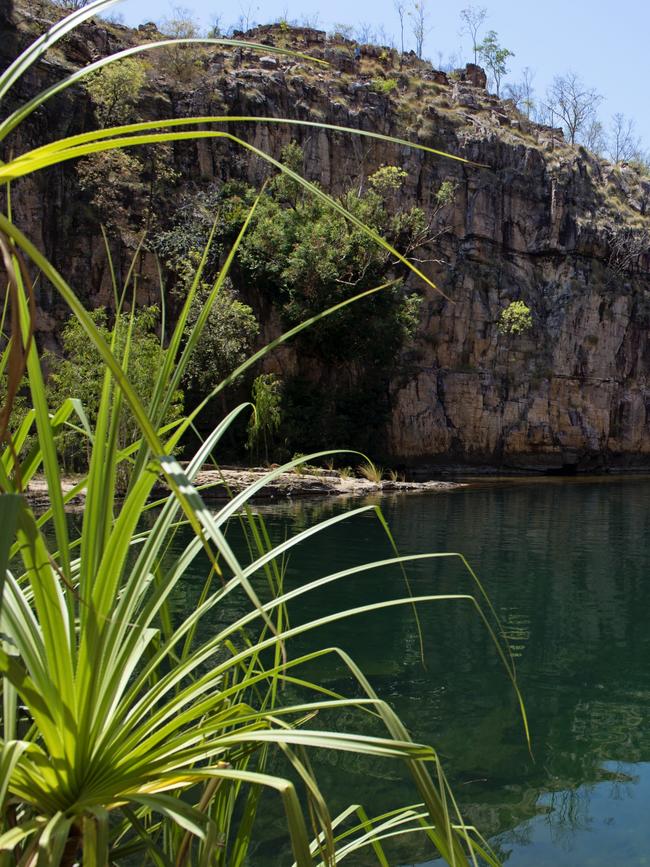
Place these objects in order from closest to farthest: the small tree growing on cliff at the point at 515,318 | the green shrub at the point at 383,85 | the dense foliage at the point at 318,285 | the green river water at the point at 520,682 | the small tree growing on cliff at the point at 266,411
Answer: the green river water at the point at 520,682, the small tree growing on cliff at the point at 266,411, the dense foliage at the point at 318,285, the small tree growing on cliff at the point at 515,318, the green shrub at the point at 383,85

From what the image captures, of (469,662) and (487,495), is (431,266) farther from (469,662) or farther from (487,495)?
(469,662)

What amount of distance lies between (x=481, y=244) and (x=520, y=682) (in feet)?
95.1

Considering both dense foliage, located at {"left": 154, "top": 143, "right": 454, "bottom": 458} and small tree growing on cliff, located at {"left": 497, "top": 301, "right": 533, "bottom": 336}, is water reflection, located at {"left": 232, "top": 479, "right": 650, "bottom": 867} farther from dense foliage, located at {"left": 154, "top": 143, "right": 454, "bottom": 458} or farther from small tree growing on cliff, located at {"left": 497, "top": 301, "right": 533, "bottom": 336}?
small tree growing on cliff, located at {"left": 497, "top": 301, "right": 533, "bottom": 336}

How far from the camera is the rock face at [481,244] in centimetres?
3094

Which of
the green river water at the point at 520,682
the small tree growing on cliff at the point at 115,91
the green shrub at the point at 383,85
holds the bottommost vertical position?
the green river water at the point at 520,682

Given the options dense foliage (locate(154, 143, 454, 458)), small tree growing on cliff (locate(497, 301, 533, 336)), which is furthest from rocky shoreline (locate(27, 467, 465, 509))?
small tree growing on cliff (locate(497, 301, 533, 336))

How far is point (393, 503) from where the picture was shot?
1981 cm

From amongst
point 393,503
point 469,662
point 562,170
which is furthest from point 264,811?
point 562,170

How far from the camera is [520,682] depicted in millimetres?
6992

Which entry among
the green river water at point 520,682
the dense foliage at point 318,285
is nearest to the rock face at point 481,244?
the dense foliage at point 318,285

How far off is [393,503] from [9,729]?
60.6 ft

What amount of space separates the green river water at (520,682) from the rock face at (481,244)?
1745 centimetres

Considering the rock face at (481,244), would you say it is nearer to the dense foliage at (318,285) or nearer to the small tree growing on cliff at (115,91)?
the small tree growing on cliff at (115,91)

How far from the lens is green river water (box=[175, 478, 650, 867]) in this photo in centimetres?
470
